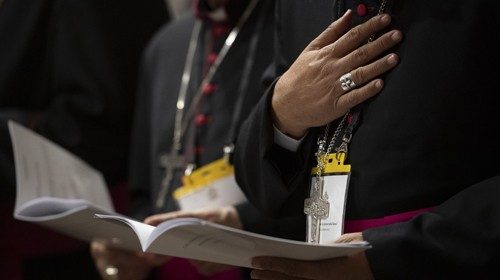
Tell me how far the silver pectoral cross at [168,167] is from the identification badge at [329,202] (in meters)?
0.79

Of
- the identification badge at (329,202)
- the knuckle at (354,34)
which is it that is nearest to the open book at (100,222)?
the identification badge at (329,202)

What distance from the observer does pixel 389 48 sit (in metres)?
1.32

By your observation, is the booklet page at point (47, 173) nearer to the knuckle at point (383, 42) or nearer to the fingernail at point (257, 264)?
the fingernail at point (257, 264)

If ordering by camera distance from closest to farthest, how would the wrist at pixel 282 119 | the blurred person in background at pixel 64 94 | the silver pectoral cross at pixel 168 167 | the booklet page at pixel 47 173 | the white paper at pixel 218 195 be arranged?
the wrist at pixel 282 119, the booklet page at pixel 47 173, the white paper at pixel 218 195, the silver pectoral cross at pixel 168 167, the blurred person in background at pixel 64 94

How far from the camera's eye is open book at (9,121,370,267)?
123cm

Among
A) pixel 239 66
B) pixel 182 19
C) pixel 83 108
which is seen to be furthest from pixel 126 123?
pixel 239 66

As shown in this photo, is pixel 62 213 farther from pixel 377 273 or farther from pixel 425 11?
pixel 425 11

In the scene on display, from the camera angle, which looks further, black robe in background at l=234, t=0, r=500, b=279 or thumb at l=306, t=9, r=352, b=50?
thumb at l=306, t=9, r=352, b=50

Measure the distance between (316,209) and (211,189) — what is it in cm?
63

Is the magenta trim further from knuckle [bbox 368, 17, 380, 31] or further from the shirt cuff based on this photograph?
knuckle [bbox 368, 17, 380, 31]

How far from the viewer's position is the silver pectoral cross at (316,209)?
1385 millimetres

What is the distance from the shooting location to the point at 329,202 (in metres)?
1.38

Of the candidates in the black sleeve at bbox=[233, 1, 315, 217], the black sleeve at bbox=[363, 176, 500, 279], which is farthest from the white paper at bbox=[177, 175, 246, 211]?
the black sleeve at bbox=[363, 176, 500, 279]

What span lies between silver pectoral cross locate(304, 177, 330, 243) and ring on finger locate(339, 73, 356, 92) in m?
0.16
